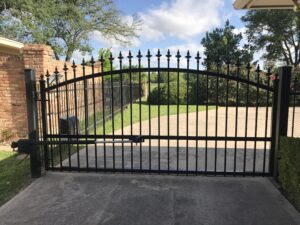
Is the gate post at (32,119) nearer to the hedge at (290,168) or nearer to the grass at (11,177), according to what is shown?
the grass at (11,177)

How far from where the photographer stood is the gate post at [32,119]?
3.89 m

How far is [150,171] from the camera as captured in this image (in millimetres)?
4051

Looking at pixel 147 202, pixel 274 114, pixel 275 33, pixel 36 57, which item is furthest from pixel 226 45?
pixel 147 202

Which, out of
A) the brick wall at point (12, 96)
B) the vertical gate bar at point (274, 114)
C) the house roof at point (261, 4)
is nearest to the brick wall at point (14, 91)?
the brick wall at point (12, 96)

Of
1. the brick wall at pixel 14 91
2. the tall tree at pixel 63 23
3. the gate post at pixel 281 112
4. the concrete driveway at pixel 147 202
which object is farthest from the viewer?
the tall tree at pixel 63 23

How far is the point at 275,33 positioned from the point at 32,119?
23.5 metres

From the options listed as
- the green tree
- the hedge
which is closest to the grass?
the hedge

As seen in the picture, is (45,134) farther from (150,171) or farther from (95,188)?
(150,171)

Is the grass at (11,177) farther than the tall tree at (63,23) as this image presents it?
No

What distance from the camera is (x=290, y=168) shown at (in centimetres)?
318

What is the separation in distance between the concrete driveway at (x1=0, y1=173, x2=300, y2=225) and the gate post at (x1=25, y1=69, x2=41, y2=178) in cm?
21

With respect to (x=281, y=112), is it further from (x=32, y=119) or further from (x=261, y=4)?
(x=32, y=119)

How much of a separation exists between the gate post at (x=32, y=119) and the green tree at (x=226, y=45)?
22.5 meters

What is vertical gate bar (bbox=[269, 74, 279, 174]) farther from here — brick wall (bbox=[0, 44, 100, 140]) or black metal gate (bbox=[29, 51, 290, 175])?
brick wall (bbox=[0, 44, 100, 140])
